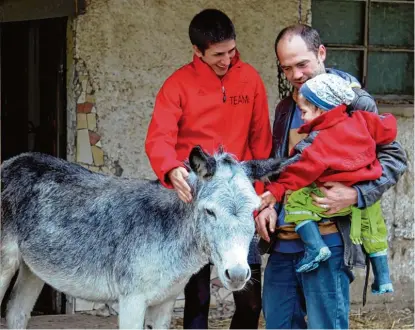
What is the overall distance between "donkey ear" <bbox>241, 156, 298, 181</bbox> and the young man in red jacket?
375 mm

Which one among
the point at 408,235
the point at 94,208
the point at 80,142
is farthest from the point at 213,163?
the point at 408,235

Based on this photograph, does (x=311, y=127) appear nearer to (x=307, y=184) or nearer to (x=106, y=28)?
(x=307, y=184)

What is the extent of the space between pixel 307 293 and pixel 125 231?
3.75 ft

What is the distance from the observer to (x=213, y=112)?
210 inches

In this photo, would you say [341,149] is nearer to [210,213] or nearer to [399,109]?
[210,213]

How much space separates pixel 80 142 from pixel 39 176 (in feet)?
4.88

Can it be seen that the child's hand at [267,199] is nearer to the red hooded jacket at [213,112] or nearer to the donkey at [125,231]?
the donkey at [125,231]

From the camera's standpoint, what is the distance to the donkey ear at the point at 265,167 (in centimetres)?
474

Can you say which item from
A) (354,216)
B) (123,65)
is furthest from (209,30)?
(123,65)

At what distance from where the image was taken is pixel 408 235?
26.9ft

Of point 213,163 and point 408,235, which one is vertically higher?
point 213,163

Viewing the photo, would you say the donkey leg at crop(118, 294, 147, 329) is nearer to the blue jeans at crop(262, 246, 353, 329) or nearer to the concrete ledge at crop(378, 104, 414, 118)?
the blue jeans at crop(262, 246, 353, 329)

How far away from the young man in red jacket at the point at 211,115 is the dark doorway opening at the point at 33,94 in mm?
2320

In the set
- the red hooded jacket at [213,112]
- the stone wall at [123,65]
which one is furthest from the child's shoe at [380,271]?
the stone wall at [123,65]
